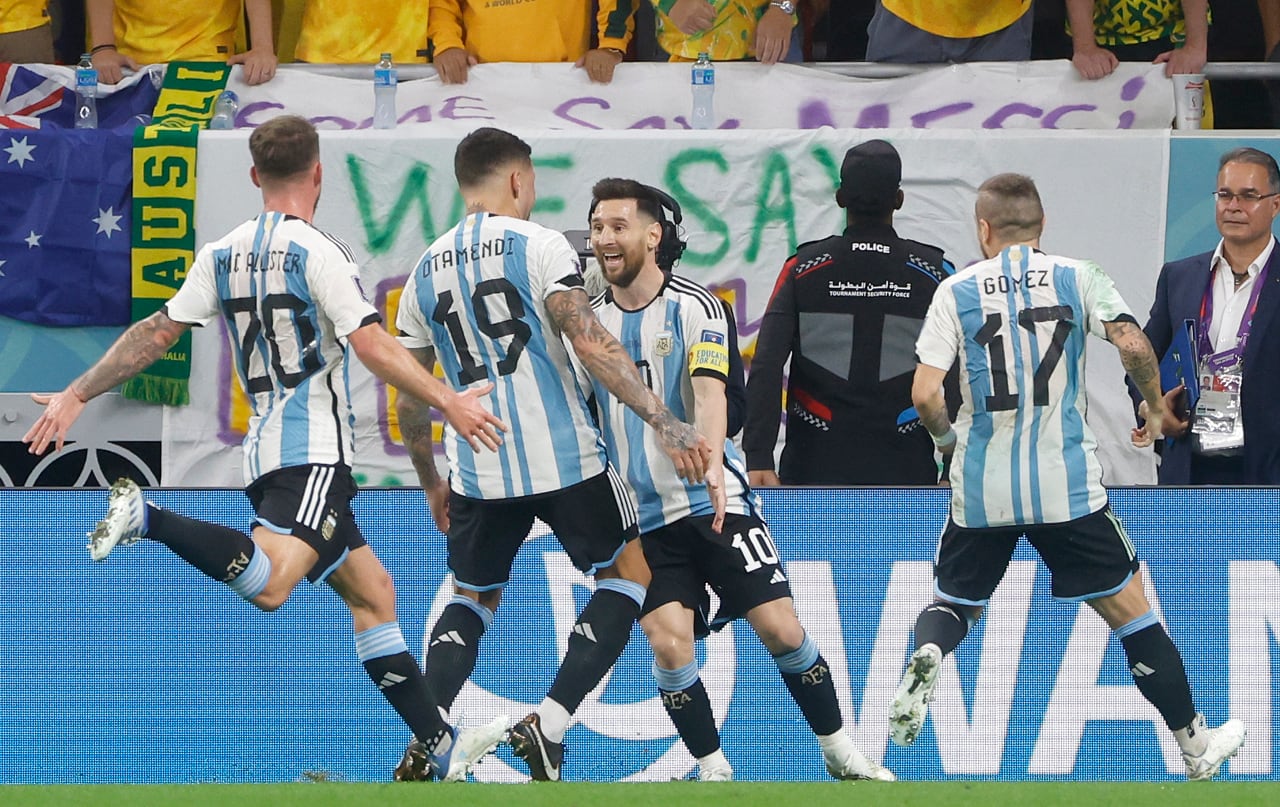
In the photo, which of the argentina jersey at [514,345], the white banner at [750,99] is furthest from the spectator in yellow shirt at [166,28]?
the argentina jersey at [514,345]

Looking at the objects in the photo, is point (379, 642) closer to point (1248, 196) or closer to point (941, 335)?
point (941, 335)

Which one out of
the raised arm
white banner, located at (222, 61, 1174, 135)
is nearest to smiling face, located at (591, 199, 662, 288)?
the raised arm

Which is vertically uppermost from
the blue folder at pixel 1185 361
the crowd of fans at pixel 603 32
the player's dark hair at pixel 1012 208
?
the crowd of fans at pixel 603 32

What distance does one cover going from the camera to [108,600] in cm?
616

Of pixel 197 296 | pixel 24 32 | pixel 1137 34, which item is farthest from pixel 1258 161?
pixel 24 32

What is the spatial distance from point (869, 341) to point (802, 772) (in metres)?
1.48

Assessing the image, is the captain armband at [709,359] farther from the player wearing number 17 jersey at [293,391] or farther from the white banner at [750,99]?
the white banner at [750,99]

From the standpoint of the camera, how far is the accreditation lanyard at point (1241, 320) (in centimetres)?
656

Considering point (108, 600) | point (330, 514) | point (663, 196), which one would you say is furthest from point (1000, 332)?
point (108, 600)

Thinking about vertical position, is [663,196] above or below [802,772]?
above

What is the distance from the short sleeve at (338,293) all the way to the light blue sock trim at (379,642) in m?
0.89

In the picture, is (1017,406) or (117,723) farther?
(117,723)

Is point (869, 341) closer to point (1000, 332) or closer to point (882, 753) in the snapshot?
point (1000, 332)

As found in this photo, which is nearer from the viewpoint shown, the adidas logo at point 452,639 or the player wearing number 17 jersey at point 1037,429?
the adidas logo at point 452,639
